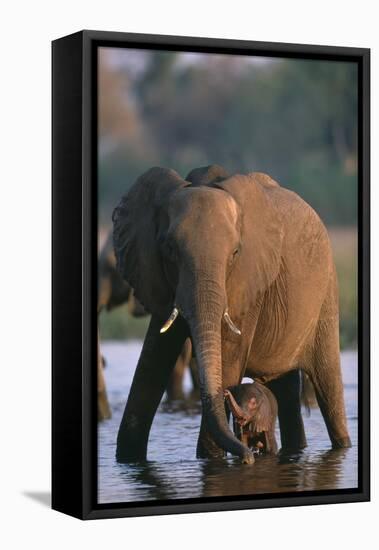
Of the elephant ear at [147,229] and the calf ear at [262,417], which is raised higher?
the elephant ear at [147,229]

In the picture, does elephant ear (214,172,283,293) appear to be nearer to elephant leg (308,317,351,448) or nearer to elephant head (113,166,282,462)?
elephant head (113,166,282,462)

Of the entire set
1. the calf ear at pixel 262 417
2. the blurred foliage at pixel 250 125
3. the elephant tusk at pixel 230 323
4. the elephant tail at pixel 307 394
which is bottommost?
the calf ear at pixel 262 417

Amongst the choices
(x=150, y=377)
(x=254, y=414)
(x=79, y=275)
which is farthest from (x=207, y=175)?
(x=254, y=414)

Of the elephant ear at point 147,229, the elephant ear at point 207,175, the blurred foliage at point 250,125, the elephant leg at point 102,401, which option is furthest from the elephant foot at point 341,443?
the elephant ear at point 207,175

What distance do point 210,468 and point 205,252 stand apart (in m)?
1.29

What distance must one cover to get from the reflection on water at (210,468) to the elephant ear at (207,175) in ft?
4.62

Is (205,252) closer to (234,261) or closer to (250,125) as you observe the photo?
(234,261)

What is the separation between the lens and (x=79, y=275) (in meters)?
12.6

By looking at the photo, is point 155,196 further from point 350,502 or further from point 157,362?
point 350,502

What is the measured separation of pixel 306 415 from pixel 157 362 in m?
1.10

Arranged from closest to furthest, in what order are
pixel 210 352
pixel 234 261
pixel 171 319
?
1. pixel 210 352
2. pixel 171 319
3. pixel 234 261

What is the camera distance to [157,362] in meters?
13.3

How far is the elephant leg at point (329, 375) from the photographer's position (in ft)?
45.4

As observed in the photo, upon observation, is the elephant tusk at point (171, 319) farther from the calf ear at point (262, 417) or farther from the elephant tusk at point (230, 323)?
the calf ear at point (262, 417)
